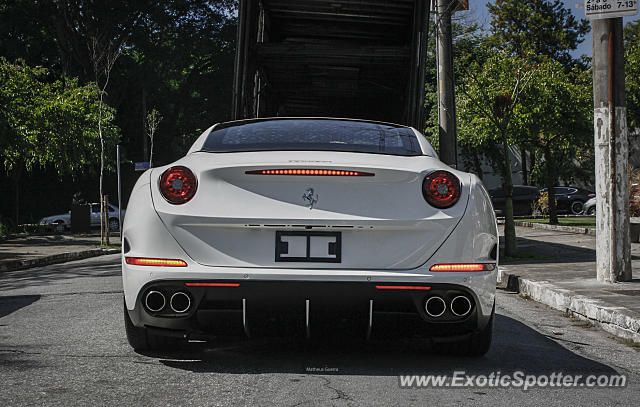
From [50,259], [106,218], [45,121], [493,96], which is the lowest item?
[50,259]

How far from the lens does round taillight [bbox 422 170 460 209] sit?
13.4ft

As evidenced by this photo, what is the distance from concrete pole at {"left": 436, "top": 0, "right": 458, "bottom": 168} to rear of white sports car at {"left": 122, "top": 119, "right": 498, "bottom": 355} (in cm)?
780

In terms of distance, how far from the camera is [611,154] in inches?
313

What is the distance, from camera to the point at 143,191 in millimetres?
4230

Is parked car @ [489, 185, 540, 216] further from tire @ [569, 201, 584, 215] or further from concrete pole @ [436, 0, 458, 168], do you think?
concrete pole @ [436, 0, 458, 168]

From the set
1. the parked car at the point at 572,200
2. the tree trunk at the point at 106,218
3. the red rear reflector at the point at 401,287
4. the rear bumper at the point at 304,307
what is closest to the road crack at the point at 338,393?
the rear bumper at the point at 304,307

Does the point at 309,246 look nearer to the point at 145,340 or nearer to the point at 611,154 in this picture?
the point at 145,340

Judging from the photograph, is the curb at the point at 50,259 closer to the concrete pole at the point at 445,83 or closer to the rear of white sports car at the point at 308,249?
the concrete pole at the point at 445,83

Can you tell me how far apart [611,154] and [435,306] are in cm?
476

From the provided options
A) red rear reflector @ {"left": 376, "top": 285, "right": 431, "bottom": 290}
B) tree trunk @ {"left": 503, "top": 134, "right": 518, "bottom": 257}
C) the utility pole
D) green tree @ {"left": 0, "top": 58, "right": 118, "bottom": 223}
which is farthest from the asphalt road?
green tree @ {"left": 0, "top": 58, "right": 118, "bottom": 223}

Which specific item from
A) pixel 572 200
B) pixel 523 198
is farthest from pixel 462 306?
pixel 572 200

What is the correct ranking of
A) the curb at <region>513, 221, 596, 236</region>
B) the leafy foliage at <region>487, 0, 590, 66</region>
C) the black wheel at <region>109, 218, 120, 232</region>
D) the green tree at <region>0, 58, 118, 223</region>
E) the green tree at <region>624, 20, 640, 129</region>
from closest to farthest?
the curb at <region>513, 221, 596, 236</region> < the green tree at <region>0, 58, 118, 223</region> < the green tree at <region>624, 20, 640, 129</region> < the black wheel at <region>109, 218, 120, 232</region> < the leafy foliage at <region>487, 0, 590, 66</region>

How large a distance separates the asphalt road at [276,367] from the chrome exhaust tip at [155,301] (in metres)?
0.34

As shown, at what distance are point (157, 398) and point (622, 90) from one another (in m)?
6.36
